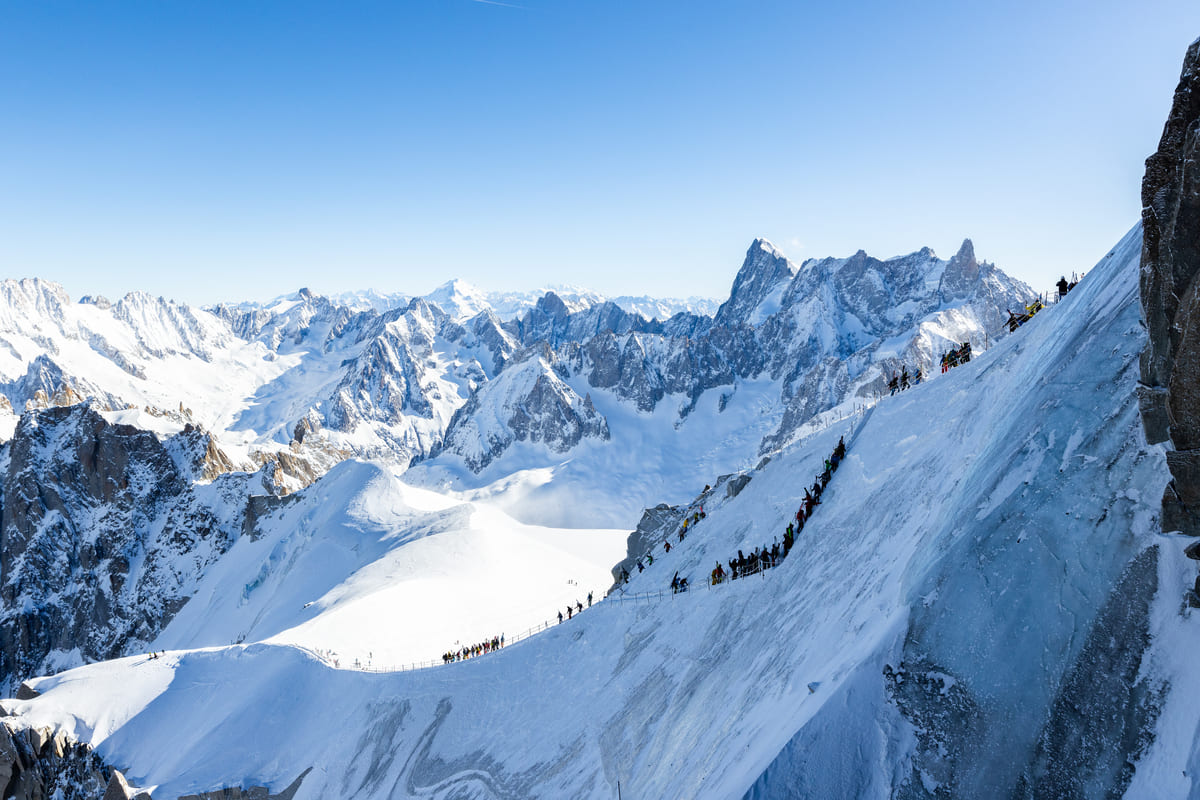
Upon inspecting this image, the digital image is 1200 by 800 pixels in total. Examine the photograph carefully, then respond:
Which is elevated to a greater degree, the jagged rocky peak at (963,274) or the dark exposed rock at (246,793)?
the jagged rocky peak at (963,274)

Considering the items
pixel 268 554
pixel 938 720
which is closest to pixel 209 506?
pixel 268 554

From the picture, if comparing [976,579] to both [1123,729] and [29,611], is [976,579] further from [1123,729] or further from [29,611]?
[29,611]

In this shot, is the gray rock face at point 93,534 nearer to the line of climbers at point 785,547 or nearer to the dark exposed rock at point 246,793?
the dark exposed rock at point 246,793

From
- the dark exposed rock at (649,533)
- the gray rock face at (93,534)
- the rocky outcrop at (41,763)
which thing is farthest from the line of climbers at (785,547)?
the gray rock face at (93,534)

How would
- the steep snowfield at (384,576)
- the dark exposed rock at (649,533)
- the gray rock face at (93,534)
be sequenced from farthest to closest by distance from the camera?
the gray rock face at (93,534) < the steep snowfield at (384,576) < the dark exposed rock at (649,533)

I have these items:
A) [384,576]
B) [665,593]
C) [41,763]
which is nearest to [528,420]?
[384,576]

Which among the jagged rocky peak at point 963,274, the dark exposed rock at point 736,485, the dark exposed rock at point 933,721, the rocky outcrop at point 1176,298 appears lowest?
the dark exposed rock at point 736,485

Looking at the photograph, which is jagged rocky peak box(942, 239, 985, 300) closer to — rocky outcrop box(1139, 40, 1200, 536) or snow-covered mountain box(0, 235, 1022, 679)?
snow-covered mountain box(0, 235, 1022, 679)
